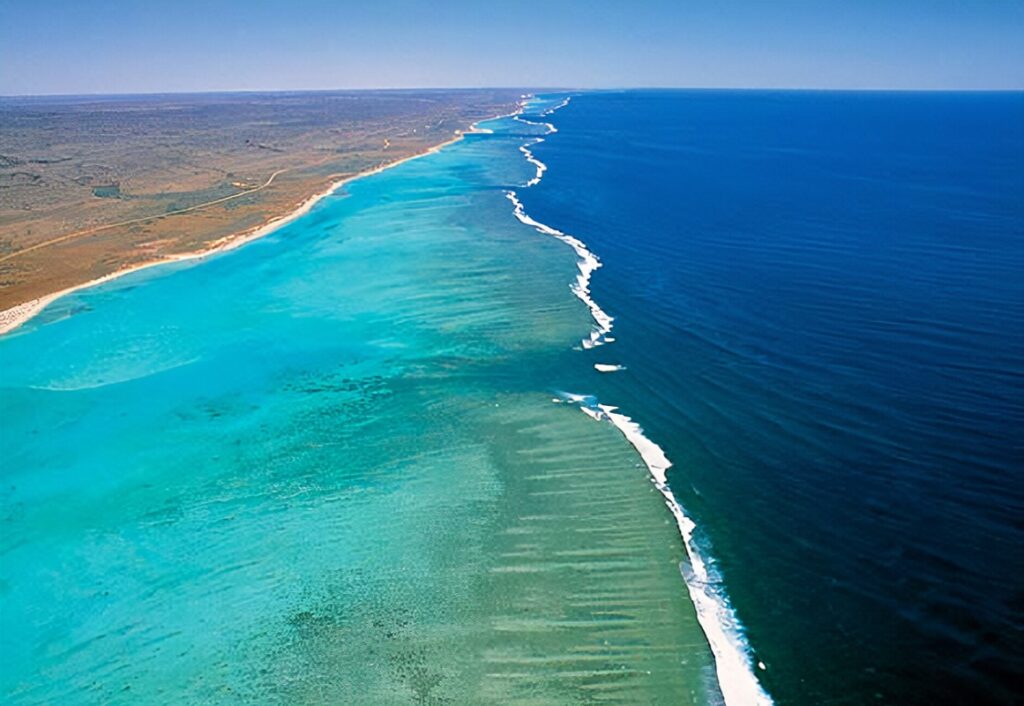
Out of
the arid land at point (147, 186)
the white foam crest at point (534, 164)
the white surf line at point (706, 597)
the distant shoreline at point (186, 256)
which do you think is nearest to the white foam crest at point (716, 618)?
the white surf line at point (706, 597)

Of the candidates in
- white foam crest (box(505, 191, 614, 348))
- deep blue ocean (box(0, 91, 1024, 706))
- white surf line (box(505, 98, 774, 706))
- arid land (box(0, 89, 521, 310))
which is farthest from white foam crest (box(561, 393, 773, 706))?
arid land (box(0, 89, 521, 310))

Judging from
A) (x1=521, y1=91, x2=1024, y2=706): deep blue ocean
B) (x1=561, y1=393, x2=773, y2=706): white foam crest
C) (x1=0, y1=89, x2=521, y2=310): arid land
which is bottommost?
(x1=561, y1=393, x2=773, y2=706): white foam crest

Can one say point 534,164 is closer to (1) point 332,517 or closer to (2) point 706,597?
(1) point 332,517

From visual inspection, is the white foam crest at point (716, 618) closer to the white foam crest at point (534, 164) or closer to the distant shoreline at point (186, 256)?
the distant shoreline at point (186, 256)

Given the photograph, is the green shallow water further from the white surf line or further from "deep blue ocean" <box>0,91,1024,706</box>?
the white surf line

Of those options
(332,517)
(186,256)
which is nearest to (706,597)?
(332,517)

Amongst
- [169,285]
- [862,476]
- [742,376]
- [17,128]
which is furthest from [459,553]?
[17,128]
